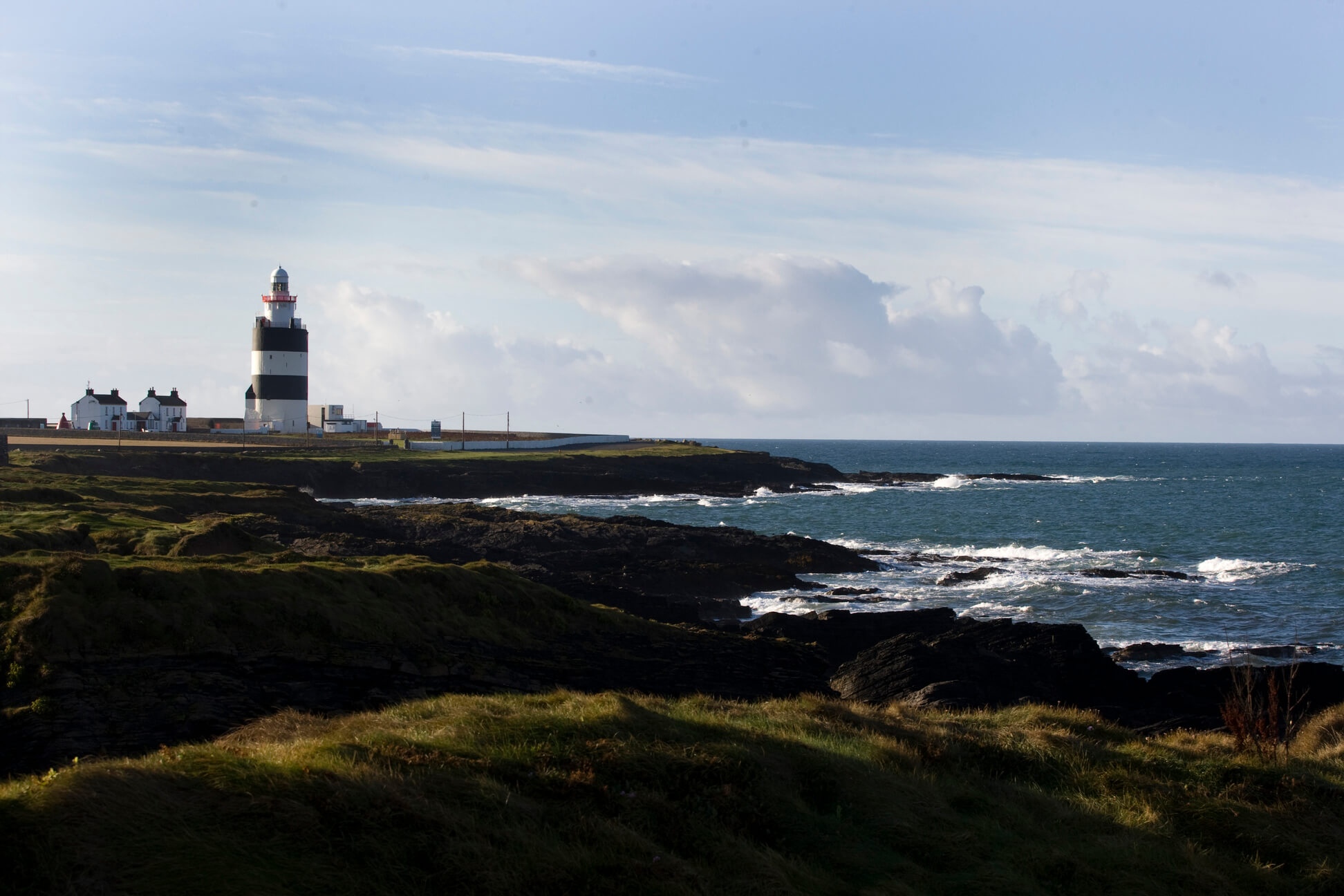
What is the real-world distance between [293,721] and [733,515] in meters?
52.4

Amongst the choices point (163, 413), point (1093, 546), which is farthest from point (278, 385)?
point (1093, 546)

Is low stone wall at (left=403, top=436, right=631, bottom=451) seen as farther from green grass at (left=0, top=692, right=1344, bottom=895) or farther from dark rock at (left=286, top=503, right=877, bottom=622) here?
green grass at (left=0, top=692, right=1344, bottom=895)

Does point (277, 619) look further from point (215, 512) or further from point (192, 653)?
point (215, 512)

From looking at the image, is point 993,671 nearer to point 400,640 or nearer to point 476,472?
point 400,640

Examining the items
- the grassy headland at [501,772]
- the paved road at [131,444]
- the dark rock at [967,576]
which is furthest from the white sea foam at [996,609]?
the paved road at [131,444]

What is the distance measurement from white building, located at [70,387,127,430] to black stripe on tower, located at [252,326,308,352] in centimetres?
1439

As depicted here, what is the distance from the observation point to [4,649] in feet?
41.7

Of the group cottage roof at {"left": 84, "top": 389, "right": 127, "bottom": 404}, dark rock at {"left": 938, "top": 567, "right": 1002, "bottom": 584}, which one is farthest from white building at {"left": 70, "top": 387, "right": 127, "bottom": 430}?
dark rock at {"left": 938, "top": 567, "right": 1002, "bottom": 584}

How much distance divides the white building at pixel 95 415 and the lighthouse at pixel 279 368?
10.3 m

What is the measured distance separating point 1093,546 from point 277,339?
58721 mm

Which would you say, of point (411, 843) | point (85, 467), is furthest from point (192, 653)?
point (85, 467)

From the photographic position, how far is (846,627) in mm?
25250

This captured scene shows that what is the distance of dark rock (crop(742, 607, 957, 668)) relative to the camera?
80.0ft

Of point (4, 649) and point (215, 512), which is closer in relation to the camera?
point (4, 649)
